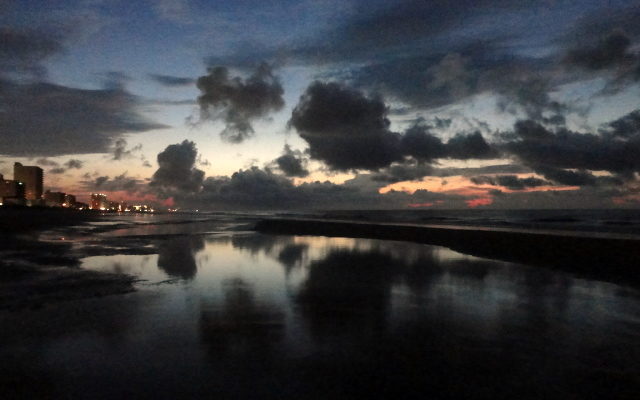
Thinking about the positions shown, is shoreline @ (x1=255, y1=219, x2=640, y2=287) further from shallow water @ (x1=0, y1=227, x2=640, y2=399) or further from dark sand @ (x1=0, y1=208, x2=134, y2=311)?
dark sand @ (x1=0, y1=208, x2=134, y2=311)

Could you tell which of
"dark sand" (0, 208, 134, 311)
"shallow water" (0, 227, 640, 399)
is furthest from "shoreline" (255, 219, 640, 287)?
"dark sand" (0, 208, 134, 311)

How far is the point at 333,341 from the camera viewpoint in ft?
28.9

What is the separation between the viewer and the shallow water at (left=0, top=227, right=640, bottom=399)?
21.8ft

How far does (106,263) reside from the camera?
20469mm

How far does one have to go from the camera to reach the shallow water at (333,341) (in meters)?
6.64

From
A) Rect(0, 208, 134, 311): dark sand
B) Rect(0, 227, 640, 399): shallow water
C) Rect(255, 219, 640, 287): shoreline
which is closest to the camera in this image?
Rect(0, 227, 640, 399): shallow water

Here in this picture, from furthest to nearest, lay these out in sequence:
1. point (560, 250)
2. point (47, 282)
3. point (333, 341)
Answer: point (560, 250), point (47, 282), point (333, 341)

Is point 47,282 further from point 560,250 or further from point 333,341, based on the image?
point 560,250

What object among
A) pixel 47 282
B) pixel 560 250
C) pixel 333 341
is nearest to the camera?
pixel 333 341

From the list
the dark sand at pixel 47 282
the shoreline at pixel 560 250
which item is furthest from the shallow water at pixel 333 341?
the shoreline at pixel 560 250

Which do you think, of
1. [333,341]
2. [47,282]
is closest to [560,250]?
[333,341]

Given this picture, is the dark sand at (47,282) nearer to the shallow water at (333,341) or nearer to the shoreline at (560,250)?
the shallow water at (333,341)

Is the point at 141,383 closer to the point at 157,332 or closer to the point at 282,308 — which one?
the point at 157,332

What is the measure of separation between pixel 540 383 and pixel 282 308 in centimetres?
705
